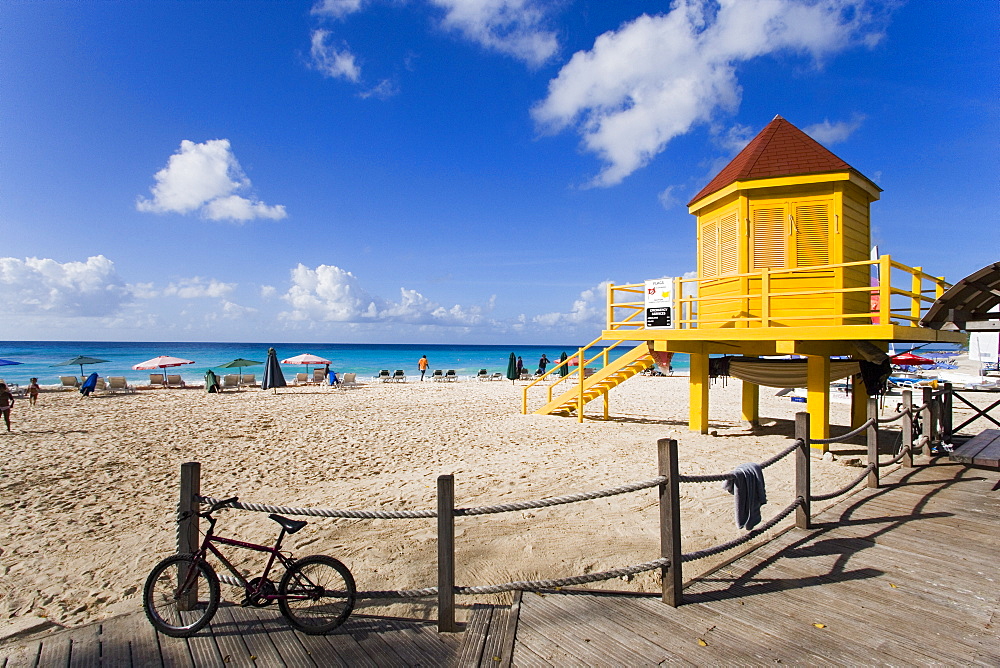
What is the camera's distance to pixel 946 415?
9.09m

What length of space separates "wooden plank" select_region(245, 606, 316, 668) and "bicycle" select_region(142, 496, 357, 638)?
62 millimetres

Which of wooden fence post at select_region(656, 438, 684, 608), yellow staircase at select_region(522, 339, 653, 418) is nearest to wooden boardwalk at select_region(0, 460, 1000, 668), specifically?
wooden fence post at select_region(656, 438, 684, 608)

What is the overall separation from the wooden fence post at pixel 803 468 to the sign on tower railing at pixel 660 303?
6.74 meters

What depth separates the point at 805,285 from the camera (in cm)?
1076

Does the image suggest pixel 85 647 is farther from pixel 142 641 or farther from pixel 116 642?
pixel 142 641

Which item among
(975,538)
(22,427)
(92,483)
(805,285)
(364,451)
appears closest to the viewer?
(975,538)

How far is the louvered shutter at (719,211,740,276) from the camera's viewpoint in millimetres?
11289

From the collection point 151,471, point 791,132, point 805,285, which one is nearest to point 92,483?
point 151,471

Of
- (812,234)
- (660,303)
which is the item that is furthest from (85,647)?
(812,234)

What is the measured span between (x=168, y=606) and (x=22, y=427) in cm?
1566

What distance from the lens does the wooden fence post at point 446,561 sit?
143 inches

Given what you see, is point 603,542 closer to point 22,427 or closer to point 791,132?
point 791,132

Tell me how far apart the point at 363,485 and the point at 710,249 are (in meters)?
9.15

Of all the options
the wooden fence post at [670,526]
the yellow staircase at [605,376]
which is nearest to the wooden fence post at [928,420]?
the yellow staircase at [605,376]
